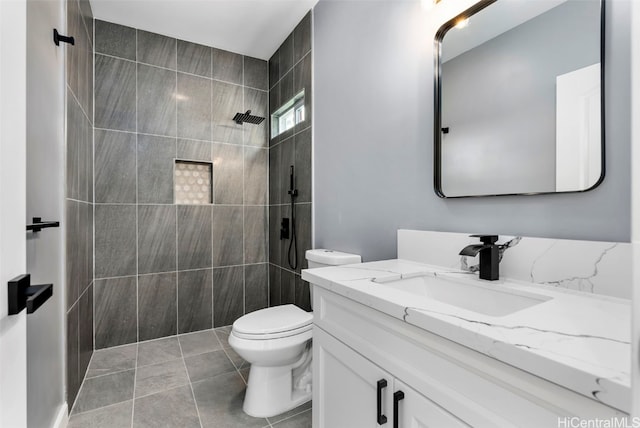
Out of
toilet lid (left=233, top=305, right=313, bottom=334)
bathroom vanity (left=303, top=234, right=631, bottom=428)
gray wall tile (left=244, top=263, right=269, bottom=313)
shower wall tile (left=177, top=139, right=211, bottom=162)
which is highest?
shower wall tile (left=177, top=139, right=211, bottom=162)

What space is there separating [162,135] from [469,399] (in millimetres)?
2888

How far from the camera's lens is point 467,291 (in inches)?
43.3

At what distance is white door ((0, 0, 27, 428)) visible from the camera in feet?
1.86

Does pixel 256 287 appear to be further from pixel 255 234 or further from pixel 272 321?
pixel 272 321

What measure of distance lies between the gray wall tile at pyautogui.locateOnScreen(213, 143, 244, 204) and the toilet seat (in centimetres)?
143

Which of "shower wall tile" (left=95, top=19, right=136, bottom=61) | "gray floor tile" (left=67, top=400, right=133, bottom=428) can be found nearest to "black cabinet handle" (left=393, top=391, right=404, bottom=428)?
"gray floor tile" (left=67, top=400, right=133, bottom=428)

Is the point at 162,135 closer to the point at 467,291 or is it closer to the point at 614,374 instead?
the point at 467,291

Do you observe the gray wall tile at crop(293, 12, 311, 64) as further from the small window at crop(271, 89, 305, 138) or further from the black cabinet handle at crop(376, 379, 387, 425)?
the black cabinet handle at crop(376, 379, 387, 425)

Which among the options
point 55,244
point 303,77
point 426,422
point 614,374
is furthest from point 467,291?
point 303,77

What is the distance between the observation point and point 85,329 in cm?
216

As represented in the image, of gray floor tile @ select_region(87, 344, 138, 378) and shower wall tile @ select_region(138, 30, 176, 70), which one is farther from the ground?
shower wall tile @ select_region(138, 30, 176, 70)

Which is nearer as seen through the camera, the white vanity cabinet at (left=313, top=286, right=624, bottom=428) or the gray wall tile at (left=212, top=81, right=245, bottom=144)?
the white vanity cabinet at (left=313, top=286, right=624, bottom=428)

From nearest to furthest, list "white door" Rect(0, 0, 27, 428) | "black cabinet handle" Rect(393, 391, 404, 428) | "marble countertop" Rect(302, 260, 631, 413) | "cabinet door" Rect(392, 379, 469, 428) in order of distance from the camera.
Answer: "marble countertop" Rect(302, 260, 631, 413)
"white door" Rect(0, 0, 27, 428)
"cabinet door" Rect(392, 379, 469, 428)
"black cabinet handle" Rect(393, 391, 404, 428)

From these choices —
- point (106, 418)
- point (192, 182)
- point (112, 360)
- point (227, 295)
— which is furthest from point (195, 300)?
point (106, 418)
